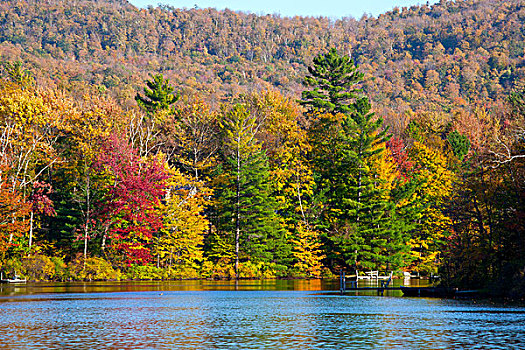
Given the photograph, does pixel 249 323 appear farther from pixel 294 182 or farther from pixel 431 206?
pixel 431 206

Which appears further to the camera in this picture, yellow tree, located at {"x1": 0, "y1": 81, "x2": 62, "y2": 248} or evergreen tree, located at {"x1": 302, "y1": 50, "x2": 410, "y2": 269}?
evergreen tree, located at {"x1": 302, "y1": 50, "x2": 410, "y2": 269}


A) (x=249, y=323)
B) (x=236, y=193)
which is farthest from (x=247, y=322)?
(x=236, y=193)

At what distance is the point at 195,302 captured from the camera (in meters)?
46.6

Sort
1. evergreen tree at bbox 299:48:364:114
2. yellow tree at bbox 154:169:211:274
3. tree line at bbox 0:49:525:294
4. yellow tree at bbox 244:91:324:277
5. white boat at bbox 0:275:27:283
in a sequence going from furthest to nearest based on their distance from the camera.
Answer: evergreen tree at bbox 299:48:364:114, yellow tree at bbox 244:91:324:277, yellow tree at bbox 154:169:211:274, tree line at bbox 0:49:525:294, white boat at bbox 0:275:27:283

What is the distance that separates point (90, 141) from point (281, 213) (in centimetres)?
2412

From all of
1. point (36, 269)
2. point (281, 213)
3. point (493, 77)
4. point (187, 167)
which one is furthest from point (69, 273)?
point (493, 77)

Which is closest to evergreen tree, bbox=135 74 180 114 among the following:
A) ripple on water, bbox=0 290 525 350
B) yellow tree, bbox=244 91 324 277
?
yellow tree, bbox=244 91 324 277

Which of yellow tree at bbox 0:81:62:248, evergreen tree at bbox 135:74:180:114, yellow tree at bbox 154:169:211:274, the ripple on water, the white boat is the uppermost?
evergreen tree at bbox 135:74:180:114

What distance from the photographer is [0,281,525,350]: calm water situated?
2695 cm

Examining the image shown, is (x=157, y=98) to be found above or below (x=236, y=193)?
above

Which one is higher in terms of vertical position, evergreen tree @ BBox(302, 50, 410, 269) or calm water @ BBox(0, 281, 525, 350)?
evergreen tree @ BBox(302, 50, 410, 269)

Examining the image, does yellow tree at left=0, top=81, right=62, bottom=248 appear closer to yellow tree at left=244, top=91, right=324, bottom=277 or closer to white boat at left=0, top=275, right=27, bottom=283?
white boat at left=0, top=275, right=27, bottom=283

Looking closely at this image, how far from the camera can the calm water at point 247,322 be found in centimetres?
2695

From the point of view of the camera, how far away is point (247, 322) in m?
34.5
